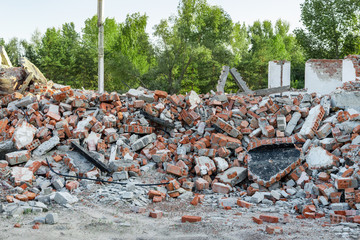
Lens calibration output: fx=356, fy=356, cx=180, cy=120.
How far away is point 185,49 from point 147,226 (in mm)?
21918

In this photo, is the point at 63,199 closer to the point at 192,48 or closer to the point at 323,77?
the point at 323,77

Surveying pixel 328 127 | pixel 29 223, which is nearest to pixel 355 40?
pixel 328 127

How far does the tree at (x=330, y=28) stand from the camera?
92.9ft

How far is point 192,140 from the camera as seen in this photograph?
8.48m

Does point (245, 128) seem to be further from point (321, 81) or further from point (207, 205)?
point (321, 81)

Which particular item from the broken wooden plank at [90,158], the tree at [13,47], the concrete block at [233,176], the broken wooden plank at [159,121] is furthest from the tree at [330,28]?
the tree at [13,47]

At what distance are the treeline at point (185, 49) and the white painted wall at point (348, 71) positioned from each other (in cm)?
968

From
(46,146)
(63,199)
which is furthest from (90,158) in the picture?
(63,199)

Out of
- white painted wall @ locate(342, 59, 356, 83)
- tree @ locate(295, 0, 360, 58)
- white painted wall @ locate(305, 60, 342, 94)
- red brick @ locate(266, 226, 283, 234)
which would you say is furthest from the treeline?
red brick @ locate(266, 226, 283, 234)

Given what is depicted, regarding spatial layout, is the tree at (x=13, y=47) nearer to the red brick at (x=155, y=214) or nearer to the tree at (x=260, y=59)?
the tree at (x=260, y=59)

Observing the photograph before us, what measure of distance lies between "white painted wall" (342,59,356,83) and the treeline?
9675 mm

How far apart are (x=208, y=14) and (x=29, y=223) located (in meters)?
24.8

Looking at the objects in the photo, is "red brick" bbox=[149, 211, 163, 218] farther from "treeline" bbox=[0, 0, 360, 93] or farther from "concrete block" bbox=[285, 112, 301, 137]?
"treeline" bbox=[0, 0, 360, 93]

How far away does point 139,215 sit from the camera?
5.56 meters
